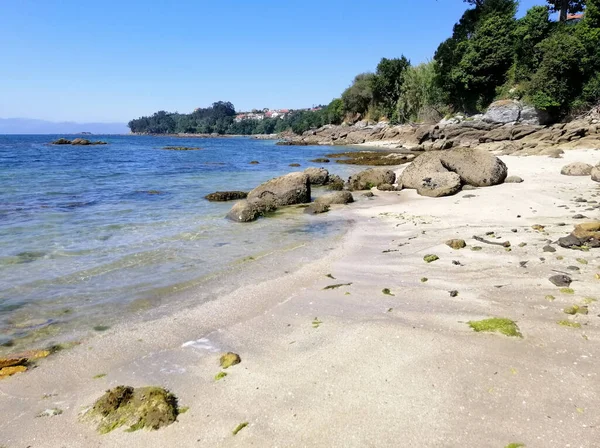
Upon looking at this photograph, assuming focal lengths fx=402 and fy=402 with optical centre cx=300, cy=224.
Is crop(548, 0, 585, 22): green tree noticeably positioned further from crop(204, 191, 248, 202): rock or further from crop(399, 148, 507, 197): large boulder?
crop(204, 191, 248, 202): rock

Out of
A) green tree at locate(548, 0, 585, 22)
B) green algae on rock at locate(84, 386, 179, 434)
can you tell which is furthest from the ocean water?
green tree at locate(548, 0, 585, 22)

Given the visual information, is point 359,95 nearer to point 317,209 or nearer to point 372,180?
point 372,180

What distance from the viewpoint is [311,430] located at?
9.49 feet

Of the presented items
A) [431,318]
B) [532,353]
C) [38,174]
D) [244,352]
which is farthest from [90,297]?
[38,174]

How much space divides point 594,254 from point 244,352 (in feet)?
17.3

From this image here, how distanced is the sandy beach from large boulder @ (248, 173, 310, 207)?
6693mm

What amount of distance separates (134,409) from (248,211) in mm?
8147

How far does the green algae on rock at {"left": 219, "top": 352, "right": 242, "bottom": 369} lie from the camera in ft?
12.8

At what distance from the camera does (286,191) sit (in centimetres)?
1348

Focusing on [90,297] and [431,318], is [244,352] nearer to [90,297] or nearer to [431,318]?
[431,318]

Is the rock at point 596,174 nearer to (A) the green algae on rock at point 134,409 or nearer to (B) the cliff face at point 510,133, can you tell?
(B) the cliff face at point 510,133

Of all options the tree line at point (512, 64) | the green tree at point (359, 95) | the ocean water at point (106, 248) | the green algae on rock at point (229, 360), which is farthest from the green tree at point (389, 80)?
the green algae on rock at point (229, 360)

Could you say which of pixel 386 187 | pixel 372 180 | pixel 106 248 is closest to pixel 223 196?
pixel 372 180

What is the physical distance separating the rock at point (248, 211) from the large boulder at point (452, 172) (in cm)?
535
